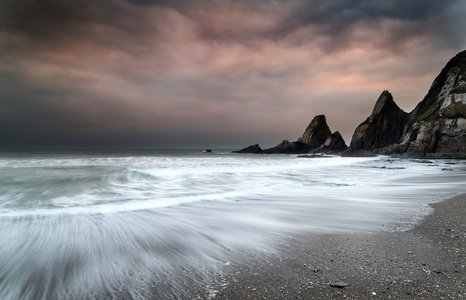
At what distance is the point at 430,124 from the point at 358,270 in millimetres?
55781

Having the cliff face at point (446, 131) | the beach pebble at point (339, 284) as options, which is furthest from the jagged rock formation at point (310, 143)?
the beach pebble at point (339, 284)

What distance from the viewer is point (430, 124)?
45.2 m

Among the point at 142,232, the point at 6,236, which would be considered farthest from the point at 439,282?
the point at 6,236

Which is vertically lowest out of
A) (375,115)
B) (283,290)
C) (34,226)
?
(34,226)

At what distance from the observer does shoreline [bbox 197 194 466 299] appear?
2.18 metres

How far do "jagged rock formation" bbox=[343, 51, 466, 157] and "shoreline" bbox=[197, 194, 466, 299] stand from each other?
47.8 m

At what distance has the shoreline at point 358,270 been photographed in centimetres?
218

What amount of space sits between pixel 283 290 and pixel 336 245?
5.08ft

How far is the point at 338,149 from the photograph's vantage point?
98.1 meters

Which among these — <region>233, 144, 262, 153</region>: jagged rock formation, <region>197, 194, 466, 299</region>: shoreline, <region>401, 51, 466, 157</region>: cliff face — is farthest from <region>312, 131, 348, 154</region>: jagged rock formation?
<region>197, 194, 466, 299</region>: shoreline

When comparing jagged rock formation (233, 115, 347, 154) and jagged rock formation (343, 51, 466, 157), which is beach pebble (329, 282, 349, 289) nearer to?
jagged rock formation (343, 51, 466, 157)

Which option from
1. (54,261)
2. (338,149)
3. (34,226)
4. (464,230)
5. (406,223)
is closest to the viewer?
(54,261)

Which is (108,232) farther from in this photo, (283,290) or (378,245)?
(378,245)

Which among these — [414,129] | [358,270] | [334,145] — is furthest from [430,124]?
[358,270]
